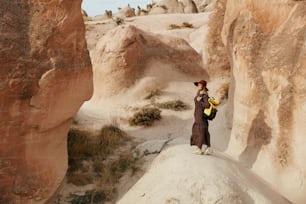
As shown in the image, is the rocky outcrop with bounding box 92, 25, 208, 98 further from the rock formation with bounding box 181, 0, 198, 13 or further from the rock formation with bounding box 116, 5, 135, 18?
the rock formation with bounding box 181, 0, 198, 13

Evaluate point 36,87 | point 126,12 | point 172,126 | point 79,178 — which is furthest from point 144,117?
point 126,12

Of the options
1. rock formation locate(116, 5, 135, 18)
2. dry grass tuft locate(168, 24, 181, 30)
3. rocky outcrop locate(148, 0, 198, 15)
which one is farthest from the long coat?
rocky outcrop locate(148, 0, 198, 15)

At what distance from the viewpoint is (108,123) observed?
28.7ft

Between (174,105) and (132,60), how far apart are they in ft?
5.02

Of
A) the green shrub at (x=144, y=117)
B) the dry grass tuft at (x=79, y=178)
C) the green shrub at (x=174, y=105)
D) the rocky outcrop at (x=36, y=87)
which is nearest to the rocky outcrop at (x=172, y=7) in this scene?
the green shrub at (x=174, y=105)

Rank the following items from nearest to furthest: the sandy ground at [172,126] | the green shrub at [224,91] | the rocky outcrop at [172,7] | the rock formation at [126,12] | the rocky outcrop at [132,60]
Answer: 1. the sandy ground at [172,126]
2. the green shrub at [224,91]
3. the rocky outcrop at [132,60]
4. the rock formation at [126,12]
5. the rocky outcrop at [172,7]

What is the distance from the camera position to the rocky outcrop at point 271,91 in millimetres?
6215

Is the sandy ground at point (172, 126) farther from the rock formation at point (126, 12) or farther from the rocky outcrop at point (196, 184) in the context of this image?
the rock formation at point (126, 12)

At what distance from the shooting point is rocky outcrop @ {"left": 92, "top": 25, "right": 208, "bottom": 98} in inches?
406

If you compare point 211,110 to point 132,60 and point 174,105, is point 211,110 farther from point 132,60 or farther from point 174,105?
point 132,60

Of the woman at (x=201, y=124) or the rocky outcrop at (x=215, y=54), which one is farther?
the rocky outcrop at (x=215, y=54)

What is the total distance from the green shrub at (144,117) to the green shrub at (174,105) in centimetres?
41

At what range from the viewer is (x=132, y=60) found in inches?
408

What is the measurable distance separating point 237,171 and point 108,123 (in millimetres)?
3431
